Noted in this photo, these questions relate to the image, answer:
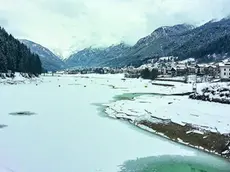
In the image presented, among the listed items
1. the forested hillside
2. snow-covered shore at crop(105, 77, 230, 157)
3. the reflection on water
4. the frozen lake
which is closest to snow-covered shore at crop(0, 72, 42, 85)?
the forested hillside

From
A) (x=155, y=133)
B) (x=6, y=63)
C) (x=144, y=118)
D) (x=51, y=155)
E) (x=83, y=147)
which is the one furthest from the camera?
(x=6, y=63)

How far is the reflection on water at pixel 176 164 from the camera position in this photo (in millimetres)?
27344

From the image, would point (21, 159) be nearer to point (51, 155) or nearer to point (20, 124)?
point (51, 155)

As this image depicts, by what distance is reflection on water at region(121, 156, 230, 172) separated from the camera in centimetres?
2734

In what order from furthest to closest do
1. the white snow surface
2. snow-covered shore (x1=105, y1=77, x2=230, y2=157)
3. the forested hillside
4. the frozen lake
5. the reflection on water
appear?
1. the forested hillside
2. the white snow surface
3. snow-covered shore (x1=105, y1=77, x2=230, y2=157)
4. the reflection on water
5. the frozen lake

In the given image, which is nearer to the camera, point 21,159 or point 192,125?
point 21,159

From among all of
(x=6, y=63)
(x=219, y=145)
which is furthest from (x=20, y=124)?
(x=6, y=63)

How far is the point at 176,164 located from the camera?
29.3 metres

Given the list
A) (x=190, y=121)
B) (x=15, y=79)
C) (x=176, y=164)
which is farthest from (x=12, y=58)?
(x=176, y=164)

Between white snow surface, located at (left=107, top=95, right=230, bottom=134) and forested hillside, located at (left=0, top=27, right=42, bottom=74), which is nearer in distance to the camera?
white snow surface, located at (left=107, top=95, right=230, bottom=134)

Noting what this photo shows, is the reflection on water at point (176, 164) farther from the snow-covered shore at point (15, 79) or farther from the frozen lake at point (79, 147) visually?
the snow-covered shore at point (15, 79)

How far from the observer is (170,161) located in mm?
30062

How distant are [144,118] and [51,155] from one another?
24353 mm

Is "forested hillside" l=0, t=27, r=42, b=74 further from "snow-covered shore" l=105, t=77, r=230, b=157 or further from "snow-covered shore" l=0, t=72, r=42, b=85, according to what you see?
"snow-covered shore" l=105, t=77, r=230, b=157
